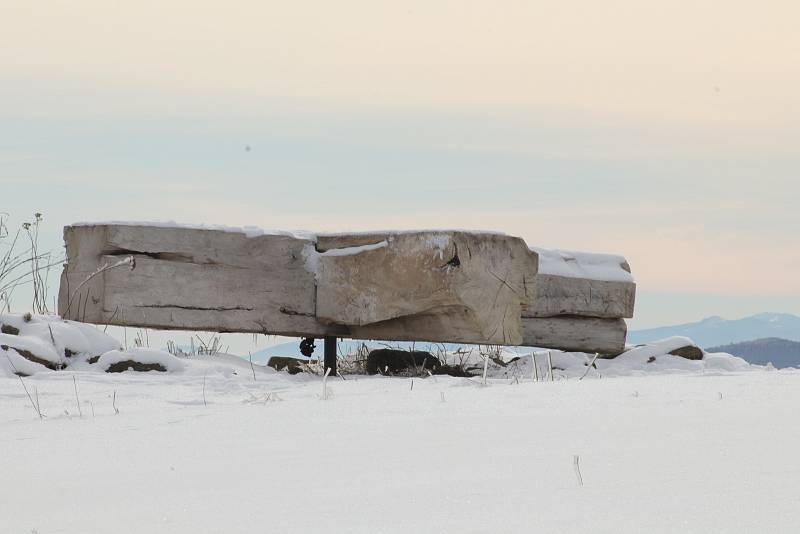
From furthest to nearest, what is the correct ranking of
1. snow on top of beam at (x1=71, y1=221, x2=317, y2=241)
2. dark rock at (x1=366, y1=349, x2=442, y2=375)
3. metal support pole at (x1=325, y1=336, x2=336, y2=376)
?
dark rock at (x1=366, y1=349, x2=442, y2=375), metal support pole at (x1=325, y1=336, x2=336, y2=376), snow on top of beam at (x1=71, y1=221, x2=317, y2=241)

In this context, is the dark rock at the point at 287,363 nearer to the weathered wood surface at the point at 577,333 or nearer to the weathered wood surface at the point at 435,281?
the weathered wood surface at the point at 435,281

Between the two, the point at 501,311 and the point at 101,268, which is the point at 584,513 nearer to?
the point at 501,311

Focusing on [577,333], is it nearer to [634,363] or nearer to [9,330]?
[634,363]

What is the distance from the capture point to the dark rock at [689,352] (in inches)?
355

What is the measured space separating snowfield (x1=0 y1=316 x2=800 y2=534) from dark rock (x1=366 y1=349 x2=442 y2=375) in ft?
13.1

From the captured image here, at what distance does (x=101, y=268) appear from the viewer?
23.4 ft

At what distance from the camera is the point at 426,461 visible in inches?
96.7

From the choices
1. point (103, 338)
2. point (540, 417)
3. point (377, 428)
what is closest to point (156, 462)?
point (377, 428)

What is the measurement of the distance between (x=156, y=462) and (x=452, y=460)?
0.86 meters

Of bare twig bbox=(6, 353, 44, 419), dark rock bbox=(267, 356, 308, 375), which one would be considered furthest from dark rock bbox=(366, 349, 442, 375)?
bare twig bbox=(6, 353, 44, 419)

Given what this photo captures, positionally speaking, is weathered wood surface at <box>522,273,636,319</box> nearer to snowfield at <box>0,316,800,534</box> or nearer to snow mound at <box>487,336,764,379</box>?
snow mound at <box>487,336,764,379</box>

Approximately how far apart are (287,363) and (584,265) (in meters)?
2.77

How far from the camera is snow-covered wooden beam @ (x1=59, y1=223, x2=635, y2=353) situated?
6949mm

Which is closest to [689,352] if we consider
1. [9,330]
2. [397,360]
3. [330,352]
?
[397,360]
